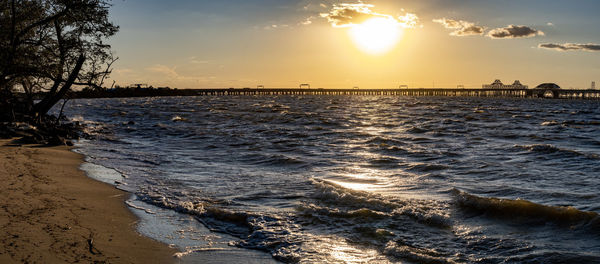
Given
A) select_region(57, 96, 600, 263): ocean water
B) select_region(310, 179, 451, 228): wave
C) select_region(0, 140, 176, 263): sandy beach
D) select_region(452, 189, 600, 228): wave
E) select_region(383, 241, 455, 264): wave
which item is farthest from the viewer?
select_region(310, 179, 451, 228): wave

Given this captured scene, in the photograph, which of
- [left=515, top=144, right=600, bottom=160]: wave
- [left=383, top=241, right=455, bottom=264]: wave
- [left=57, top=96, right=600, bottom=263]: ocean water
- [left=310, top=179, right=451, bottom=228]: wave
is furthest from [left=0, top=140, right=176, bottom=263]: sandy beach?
[left=515, top=144, right=600, bottom=160]: wave

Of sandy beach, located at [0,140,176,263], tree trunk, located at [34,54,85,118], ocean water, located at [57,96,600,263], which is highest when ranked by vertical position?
tree trunk, located at [34,54,85,118]

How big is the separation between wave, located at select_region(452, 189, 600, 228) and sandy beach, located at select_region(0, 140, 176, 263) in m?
5.95

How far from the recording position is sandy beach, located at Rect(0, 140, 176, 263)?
5715 mm

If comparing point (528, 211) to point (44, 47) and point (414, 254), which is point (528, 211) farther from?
point (44, 47)

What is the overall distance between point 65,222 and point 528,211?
7956 mm

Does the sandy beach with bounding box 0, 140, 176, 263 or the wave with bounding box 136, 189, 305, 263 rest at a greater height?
the sandy beach with bounding box 0, 140, 176, 263

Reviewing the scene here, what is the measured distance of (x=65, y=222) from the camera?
707 cm

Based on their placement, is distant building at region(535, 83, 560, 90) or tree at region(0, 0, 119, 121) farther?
distant building at region(535, 83, 560, 90)

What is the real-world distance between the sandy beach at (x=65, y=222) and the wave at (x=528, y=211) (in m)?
5.95

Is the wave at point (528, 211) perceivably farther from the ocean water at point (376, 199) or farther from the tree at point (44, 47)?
the tree at point (44, 47)

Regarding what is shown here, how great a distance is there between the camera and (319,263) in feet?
20.5

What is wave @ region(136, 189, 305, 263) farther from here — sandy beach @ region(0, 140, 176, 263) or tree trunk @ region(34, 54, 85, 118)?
tree trunk @ region(34, 54, 85, 118)

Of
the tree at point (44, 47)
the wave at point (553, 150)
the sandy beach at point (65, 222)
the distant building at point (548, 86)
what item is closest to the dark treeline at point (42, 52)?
the tree at point (44, 47)
